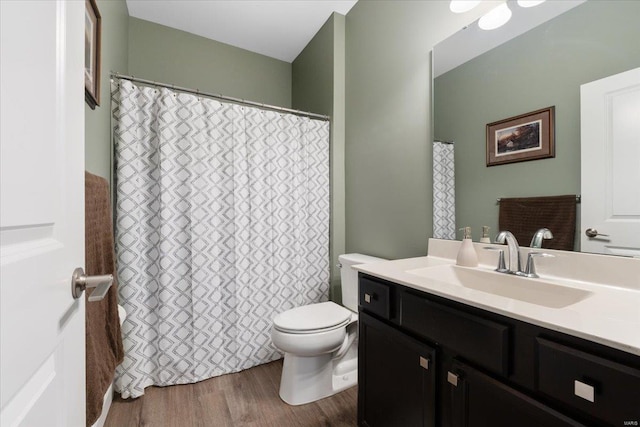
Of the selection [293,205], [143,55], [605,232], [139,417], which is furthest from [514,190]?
[143,55]

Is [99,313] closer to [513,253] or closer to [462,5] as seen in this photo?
[513,253]

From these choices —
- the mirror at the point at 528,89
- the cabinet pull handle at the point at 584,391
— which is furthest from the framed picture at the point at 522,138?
the cabinet pull handle at the point at 584,391

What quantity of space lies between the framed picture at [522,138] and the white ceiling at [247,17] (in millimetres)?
1584

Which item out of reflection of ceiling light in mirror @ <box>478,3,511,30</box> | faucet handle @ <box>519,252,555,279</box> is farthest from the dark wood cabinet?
reflection of ceiling light in mirror @ <box>478,3,511,30</box>

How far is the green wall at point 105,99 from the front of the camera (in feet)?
4.22

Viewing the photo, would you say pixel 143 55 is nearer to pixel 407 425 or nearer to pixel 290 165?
pixel 290 165

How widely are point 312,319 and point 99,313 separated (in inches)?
40.9

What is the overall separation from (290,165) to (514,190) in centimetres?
148

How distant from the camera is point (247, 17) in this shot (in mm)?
2264

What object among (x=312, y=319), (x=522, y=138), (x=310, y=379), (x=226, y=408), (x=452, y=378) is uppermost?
(x=522, y=138)

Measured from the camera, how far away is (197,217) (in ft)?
6.15

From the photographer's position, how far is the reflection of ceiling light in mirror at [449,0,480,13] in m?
1.38

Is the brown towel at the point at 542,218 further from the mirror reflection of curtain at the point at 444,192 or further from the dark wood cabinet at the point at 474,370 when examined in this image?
the dark wood cabinet at the point at 474,370

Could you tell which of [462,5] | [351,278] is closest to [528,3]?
[462,5]
